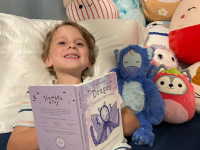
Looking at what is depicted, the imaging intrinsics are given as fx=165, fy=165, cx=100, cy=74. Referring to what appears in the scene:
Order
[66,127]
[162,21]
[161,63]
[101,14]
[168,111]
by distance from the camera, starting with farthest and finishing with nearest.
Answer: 1. [162,21]
2. [101,14]
3. [161,63]
4. [168,111]
5. [66,127]

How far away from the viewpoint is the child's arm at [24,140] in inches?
23.0

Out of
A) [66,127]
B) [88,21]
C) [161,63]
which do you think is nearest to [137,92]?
[161,63]

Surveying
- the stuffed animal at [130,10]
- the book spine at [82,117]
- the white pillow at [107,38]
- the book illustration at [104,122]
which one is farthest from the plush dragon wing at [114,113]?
the stuffed animal at [130,10]

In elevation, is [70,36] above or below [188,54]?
above

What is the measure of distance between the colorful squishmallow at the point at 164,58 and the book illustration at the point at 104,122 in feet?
1.56

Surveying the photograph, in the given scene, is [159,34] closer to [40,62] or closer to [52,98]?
[40,62]

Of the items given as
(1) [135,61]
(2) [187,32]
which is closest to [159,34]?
(2) [187,32]

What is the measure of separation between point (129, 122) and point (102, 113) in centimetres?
24

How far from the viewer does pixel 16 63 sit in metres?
0.80

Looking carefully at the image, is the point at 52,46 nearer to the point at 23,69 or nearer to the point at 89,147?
the point at 23,69

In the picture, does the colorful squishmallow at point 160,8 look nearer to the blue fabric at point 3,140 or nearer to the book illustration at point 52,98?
the book illustration at point 52,98

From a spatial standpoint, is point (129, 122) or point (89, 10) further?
point (89, 10)

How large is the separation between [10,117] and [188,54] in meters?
0.98

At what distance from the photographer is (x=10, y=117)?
0.75m
